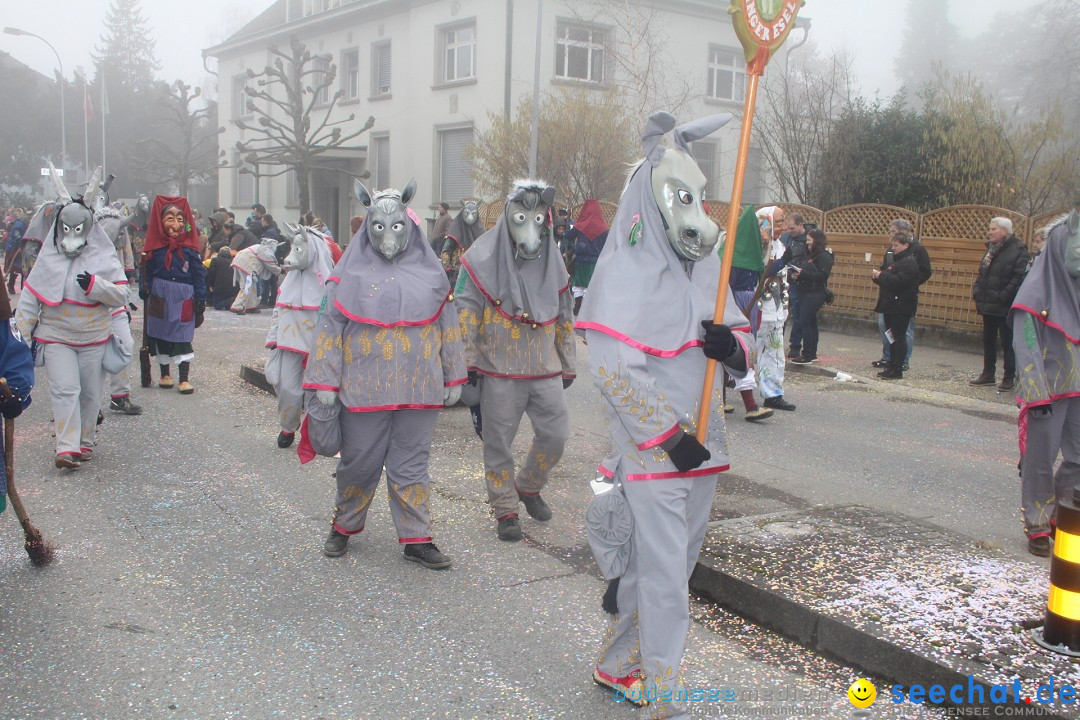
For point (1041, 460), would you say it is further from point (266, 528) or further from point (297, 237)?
point (297, 237)

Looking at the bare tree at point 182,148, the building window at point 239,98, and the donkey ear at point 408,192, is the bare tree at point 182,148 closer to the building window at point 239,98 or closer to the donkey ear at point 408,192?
the building window at point 239,98

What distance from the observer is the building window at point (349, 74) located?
113ft

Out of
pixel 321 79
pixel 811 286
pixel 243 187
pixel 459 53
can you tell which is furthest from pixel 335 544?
pixel 243 187

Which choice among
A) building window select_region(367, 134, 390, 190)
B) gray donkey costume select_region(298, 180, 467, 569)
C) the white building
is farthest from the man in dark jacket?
building window select_region(367, 134, 390, 190)

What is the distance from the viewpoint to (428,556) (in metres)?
5.07

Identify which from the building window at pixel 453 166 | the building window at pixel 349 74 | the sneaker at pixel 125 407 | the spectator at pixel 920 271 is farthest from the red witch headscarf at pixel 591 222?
the building window at pixel 349 74

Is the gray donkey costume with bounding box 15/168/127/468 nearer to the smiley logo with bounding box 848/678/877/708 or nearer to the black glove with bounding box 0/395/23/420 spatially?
the black glove with bounding box 0/395/23/420

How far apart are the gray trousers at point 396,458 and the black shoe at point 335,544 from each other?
226 millimetres

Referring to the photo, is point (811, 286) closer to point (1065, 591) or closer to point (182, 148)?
point (1065, 591)

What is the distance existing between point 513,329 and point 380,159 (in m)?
29.1

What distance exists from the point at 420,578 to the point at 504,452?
93cm

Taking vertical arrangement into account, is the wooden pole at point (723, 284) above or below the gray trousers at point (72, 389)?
above

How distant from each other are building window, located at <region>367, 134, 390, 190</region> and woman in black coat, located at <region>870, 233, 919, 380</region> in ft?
76.2

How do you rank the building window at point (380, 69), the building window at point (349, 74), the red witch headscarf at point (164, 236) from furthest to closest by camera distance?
1. the building window at point (349, 74)
2. the building window at point (380, 69)
3. the red witch headscarf at point (164, 236)
